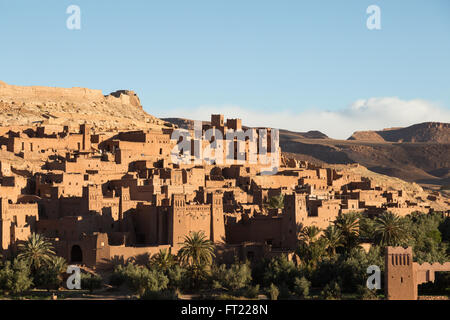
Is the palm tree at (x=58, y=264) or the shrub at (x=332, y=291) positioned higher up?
the palm tree at (x=58, y=264)

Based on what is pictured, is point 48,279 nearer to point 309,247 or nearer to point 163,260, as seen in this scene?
point 163,260

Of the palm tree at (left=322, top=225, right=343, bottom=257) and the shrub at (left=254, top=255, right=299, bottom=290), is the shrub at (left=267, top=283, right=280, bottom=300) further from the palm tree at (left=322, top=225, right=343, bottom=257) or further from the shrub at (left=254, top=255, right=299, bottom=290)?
the palm tree at (left=322, top=225, right=343, bottom=257)

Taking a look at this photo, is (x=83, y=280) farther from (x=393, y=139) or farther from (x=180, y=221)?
(x=393, y=139)

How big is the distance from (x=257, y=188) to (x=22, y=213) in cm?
1689

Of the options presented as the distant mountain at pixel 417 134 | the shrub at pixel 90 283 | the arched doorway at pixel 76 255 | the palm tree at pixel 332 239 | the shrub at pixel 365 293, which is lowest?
the shrub at pixel 365 293

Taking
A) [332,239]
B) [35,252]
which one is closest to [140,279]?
[35,252]

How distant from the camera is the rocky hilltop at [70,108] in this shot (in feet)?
235

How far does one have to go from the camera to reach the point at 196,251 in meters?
43.8

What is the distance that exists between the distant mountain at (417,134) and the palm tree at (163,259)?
127 m

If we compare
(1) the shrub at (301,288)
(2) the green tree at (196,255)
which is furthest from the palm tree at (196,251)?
(1) the shrub at (301,288)

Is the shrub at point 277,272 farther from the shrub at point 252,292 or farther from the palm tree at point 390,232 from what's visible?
the palm tree at point 390,232

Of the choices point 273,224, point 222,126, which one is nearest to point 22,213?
point 273,224

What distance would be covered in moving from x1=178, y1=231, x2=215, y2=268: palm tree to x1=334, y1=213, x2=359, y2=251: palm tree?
6.97 meters

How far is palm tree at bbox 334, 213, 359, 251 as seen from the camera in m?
47.6
